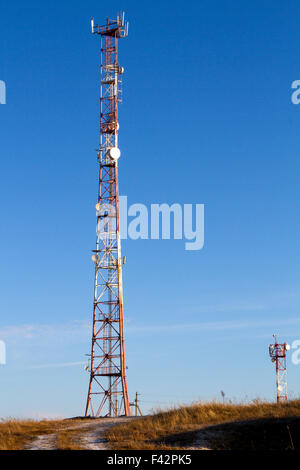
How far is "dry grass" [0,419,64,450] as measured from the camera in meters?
20.9

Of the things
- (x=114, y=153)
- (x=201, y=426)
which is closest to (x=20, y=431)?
(x=201, y=426)

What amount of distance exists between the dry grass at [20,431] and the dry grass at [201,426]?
3.01 meters

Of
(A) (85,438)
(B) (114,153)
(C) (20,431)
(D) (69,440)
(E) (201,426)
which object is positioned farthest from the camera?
(B) (114,153)

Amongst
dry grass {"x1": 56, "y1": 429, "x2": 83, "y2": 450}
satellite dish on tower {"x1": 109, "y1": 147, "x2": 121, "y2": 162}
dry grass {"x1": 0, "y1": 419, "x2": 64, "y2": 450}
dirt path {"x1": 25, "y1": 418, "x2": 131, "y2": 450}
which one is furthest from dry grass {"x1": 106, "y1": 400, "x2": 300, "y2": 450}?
satellite dish on tower {"x1": 109, "y1": 147, "x2": 121, "y2": 162}

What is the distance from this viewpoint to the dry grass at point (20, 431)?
20.9 m

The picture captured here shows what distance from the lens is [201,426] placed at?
2334 cm

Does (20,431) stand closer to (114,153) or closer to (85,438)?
(85,438)

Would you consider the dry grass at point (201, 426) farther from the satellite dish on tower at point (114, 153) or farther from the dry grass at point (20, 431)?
the satellite dish on tower at point (114, 153)

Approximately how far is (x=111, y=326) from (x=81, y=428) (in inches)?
1037

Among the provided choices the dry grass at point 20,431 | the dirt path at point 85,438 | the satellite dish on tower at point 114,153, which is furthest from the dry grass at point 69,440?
the satellite dish on tower at point 114,153

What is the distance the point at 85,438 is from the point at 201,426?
4.43m
